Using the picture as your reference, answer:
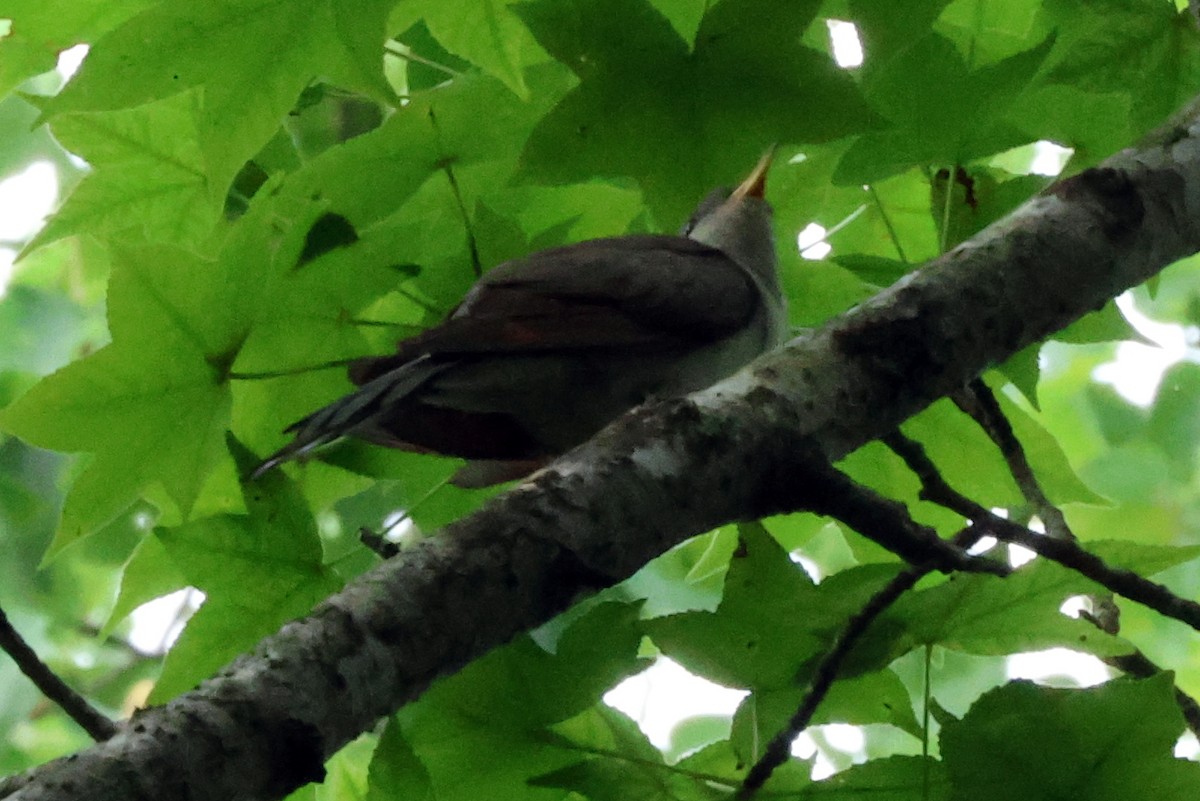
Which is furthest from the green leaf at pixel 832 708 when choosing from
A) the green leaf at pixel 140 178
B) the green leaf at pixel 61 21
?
the green leaf at pixel 61 21

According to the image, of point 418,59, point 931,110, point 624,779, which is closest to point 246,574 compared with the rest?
point 624,779

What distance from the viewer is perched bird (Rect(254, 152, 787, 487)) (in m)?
1.68

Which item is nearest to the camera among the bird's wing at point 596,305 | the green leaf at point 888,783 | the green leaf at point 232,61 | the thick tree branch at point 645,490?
the thick tree branch at point 645,490

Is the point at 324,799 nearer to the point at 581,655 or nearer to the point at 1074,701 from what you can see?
the point at 581,655

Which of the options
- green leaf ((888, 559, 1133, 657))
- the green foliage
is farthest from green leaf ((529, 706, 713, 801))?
green leaf ((888, 559, 1133, 657))

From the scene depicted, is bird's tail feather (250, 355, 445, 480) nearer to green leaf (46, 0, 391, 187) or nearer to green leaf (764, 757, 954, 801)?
green leaf (46, 0, 391, 187)

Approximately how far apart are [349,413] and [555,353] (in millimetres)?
414

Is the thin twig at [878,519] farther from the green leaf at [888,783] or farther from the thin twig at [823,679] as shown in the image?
the green leaf at [888,783]

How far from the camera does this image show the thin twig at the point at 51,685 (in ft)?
3.76

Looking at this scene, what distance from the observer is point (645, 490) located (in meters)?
1.14

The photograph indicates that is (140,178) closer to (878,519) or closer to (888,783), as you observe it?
(878,519)

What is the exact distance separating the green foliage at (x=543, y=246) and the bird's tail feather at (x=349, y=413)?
0.06m

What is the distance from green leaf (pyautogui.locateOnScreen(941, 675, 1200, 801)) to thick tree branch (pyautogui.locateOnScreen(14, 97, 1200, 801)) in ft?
0.93

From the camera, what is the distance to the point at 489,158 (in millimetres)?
1673
